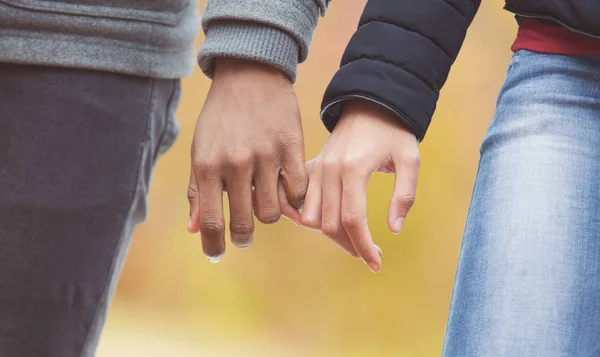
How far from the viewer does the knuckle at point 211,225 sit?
920mm

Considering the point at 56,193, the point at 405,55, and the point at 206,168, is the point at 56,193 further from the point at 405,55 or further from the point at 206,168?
the point at 405,55

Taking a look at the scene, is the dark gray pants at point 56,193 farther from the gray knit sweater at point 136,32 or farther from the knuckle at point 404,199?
the knuckle at point 404,199

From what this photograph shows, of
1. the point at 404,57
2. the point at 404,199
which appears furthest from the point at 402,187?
the point at 404,57

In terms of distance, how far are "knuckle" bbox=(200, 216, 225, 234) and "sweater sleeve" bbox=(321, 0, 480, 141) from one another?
185mm

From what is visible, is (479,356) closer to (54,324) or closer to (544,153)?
(544,153)

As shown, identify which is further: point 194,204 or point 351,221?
point 194,204

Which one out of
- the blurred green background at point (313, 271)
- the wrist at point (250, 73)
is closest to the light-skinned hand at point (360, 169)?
the wrist at point (250, 73)

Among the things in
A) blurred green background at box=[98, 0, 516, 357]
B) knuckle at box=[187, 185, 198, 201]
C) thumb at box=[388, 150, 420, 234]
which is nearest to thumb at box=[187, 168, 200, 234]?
knuckle at box=[187, 185, 198, 201]

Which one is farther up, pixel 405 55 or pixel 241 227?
pixel 405 55

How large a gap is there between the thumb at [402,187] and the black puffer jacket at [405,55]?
0.03m

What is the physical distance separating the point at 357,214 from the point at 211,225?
19 centimetres

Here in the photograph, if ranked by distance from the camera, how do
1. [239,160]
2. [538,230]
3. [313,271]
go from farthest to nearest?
[313,271], [239,160], [538,230]

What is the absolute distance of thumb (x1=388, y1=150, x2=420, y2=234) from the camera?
0.84 m

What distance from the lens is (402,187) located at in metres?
0.84
